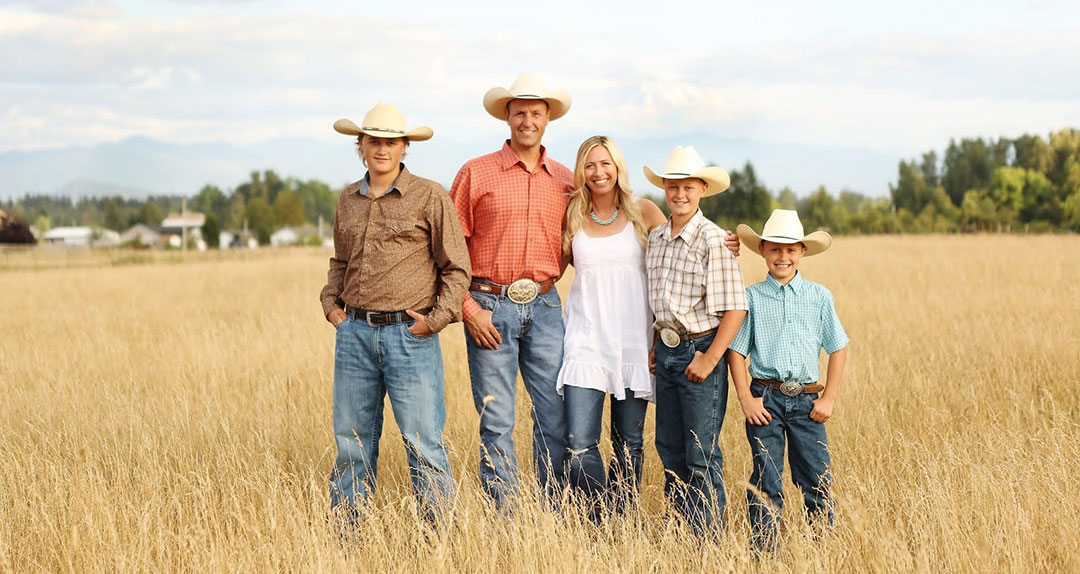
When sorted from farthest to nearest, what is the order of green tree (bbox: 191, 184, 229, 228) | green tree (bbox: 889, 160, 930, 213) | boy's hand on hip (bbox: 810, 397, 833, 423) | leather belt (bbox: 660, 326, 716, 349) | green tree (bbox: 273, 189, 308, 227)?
green tree (bbox: 191, 184, 229, 228)
green tree (bbox: 273, 189, 308, 227)
green tree (bbox: 889, 160, 930, 213)
leather belt (bbox: 660, 326, 716, 349)
boy's hand on hip (bbox: 810, 397, 833, 423)

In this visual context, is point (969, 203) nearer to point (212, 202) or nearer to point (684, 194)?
point (684, 194)

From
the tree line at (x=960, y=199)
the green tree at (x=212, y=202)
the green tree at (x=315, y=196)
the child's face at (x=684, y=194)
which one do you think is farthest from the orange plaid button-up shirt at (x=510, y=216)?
the green tree at (x=315, y=196)

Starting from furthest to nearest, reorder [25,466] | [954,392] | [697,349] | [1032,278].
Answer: [1032,278] < [954,392] < [25,466] < [697,349]

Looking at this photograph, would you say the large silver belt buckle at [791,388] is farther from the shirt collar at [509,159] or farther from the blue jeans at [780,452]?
the shirt collar at [509,159]

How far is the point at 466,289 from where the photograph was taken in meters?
4.18

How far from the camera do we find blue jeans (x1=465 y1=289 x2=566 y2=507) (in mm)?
4344

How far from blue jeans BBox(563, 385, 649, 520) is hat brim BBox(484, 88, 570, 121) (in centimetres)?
155

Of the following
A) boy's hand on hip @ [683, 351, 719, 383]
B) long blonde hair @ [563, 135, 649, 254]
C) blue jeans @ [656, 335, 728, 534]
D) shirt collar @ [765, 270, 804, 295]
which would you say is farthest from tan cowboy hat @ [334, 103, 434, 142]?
shirt collar @ [765, 270, 804, 295]

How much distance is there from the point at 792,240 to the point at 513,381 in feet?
5.31

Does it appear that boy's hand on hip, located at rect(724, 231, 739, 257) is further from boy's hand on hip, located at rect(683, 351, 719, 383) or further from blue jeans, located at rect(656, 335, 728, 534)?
boy's hand on hip, located at rect(683, 351, 719, 383)

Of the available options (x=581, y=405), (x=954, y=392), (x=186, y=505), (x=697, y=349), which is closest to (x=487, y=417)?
(x=581, y=405)

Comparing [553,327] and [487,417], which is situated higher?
[553,327]

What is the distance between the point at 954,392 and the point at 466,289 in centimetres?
431

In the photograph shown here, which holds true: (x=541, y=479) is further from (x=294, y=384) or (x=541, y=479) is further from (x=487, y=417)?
(x=294, y=384)
